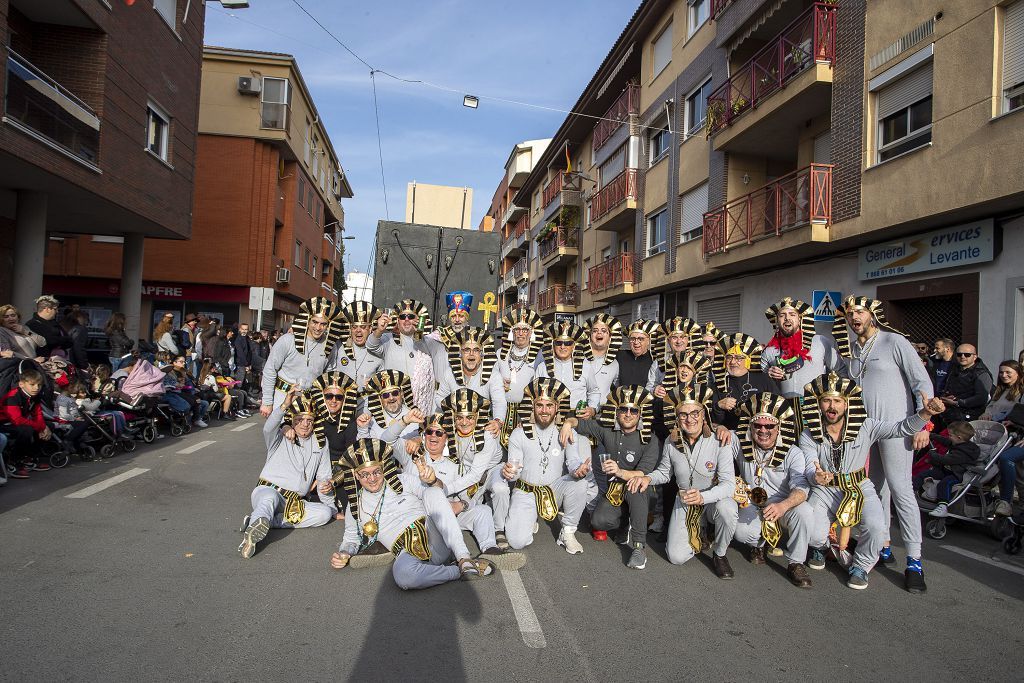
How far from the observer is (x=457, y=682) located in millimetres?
3104

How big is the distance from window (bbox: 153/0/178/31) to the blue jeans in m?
17.7

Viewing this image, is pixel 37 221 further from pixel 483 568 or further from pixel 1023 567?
pixel 1023 567

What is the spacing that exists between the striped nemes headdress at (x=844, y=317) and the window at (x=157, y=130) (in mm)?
15458

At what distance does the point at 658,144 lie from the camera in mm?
20844

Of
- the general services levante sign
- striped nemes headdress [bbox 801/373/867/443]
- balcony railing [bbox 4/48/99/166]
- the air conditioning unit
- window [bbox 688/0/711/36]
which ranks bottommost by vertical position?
striped nemes headdress [bbox 801/373/867/443]

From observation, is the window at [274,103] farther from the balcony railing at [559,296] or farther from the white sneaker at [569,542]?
the white sneaker at [569,542]

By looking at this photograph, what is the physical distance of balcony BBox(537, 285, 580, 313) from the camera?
30.4 metres

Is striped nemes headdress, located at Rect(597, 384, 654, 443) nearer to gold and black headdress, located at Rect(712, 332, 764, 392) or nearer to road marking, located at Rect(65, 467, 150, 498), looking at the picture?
gold and black headdress, located at Rect(712, 332, 764, 392)

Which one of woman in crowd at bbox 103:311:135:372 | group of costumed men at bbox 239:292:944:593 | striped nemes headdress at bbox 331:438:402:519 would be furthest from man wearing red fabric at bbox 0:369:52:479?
striped nemes headdress at bbox 331:438:402:519

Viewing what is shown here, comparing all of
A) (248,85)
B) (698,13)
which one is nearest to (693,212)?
(698,13)

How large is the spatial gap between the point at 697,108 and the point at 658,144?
2.88 metres

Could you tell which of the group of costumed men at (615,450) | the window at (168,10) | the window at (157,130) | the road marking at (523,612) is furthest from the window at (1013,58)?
the window at (157,130)

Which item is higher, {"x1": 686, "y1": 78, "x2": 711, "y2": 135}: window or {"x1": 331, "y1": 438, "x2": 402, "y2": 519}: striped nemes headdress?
{"x1": 686, "y1": 78, "x2": 711, "y2": 135}: window

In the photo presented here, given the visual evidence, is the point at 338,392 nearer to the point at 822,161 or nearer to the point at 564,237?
the point at 822,161
